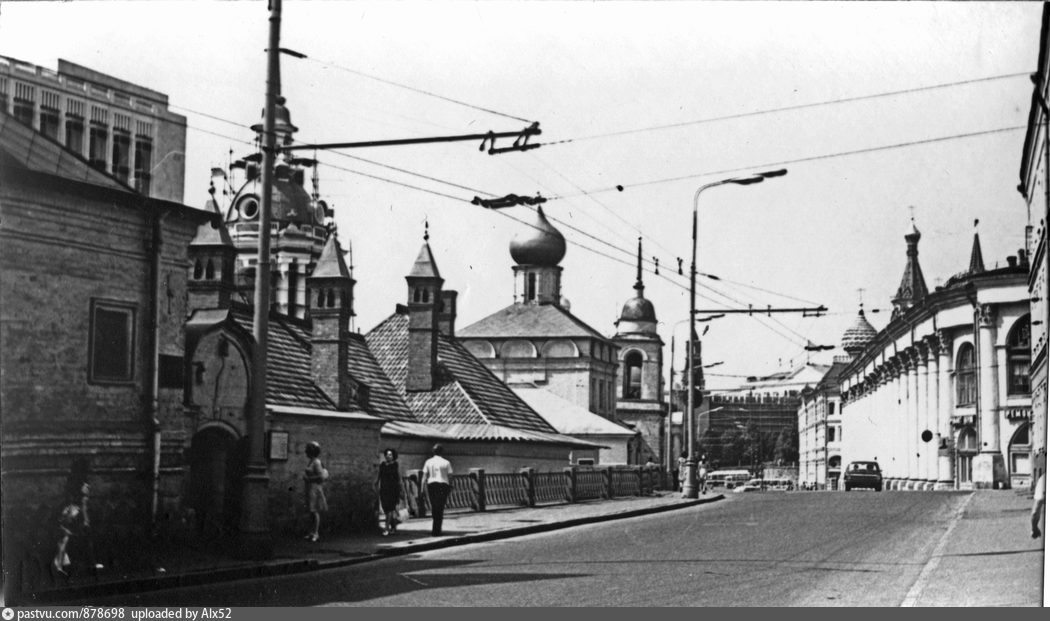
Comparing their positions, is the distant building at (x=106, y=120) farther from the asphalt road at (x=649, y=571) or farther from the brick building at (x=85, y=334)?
the asphalt road at (x=649, y=571)

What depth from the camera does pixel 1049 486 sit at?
15.2 m

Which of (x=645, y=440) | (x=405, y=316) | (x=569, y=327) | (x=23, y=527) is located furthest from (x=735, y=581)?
(x=645, y=440)

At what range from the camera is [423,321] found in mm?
42094

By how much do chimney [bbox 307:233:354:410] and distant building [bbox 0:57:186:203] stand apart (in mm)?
7547

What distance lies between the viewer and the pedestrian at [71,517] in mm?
16688

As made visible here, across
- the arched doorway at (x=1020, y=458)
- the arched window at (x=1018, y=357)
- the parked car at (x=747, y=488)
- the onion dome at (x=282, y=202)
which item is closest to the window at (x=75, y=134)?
the arched window at (x=1018, y=357)

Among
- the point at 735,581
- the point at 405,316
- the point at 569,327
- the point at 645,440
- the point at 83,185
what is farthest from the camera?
the point at 645,440

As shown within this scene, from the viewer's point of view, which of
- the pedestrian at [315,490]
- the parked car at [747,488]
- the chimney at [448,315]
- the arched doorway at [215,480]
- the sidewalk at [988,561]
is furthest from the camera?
the parked car at [747,488]

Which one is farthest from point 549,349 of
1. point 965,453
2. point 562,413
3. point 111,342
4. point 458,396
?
point 111,342

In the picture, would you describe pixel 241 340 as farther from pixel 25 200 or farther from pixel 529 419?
pixel 529 419

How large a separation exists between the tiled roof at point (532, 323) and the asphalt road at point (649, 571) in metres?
36.3

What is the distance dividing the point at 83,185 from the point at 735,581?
10.2 meters

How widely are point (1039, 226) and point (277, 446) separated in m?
13.1

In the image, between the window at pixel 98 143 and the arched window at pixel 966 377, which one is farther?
the arched window at pixel 966 377
